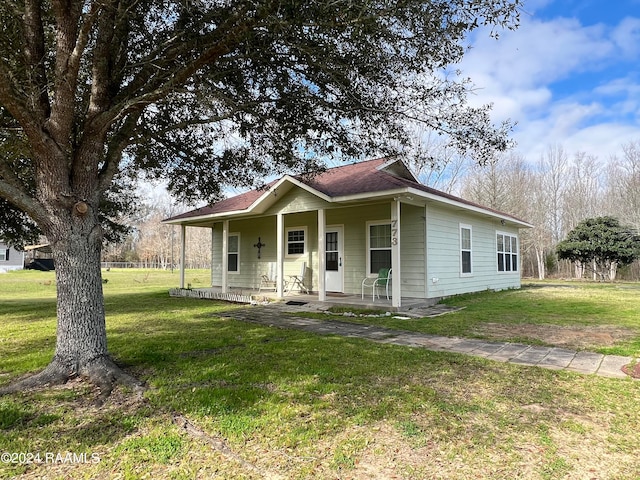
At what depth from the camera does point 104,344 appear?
168 inches

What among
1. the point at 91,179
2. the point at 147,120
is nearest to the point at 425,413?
the point at 91,179

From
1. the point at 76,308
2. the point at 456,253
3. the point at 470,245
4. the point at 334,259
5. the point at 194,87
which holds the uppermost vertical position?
the point at 194,87

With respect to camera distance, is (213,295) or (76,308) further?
(213,295)

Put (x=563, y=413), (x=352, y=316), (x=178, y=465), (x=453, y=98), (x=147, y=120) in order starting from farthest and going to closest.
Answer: (x=352, y=316)
(x=147, y=120)
(x=453, y=98)
(x=563, y=413)
(x=178, y=465)

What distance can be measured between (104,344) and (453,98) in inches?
200

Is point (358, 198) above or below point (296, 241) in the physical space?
above

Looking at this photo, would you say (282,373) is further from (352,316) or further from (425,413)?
(352,316)

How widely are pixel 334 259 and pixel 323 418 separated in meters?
8.80

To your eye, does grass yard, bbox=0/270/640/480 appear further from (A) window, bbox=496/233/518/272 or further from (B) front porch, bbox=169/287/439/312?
(A) window, bbox=496/233/518/272

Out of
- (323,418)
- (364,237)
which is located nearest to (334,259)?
(364,237)

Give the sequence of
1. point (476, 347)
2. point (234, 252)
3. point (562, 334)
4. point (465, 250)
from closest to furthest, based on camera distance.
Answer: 1. point (476, 347)
2. point (562, 334)
3. point (465, 250)
4. point (234, 252)

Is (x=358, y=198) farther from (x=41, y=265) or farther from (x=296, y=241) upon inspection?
(x=41, y=265)

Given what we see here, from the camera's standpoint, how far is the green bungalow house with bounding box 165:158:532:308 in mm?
9906

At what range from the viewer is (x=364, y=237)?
11242mm
